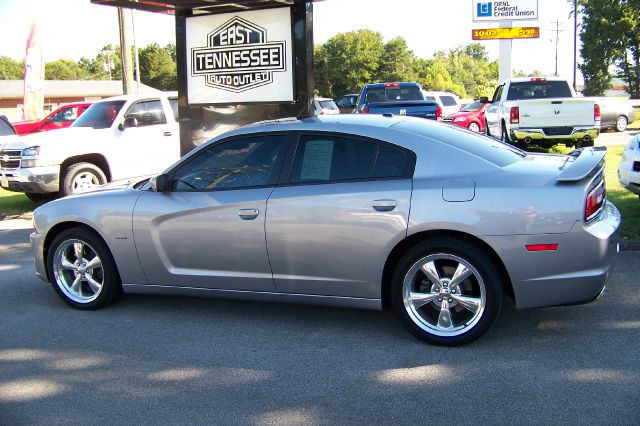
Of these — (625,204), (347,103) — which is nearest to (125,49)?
(625,204)

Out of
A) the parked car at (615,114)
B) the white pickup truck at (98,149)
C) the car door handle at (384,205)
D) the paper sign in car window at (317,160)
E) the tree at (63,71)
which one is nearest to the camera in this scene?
the car door handle at (384,205)

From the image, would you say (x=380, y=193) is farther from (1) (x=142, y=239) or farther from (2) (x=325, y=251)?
(1) (x=142, y=239)

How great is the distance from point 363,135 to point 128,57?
1428 cm

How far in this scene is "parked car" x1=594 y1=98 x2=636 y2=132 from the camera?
2402cm

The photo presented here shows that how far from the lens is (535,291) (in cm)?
438

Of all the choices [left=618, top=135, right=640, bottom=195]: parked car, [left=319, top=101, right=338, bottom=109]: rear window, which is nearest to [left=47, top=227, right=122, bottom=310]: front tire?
[left=618, top=135, right=640, bottom=195]: parked car

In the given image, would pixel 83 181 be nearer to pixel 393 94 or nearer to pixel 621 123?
pixel 393 94

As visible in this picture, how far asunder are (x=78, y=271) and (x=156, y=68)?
9173 cm

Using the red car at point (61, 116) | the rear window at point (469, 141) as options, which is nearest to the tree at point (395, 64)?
the red car at point (61, 116)

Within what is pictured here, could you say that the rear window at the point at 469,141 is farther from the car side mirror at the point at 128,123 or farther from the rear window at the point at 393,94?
the rear window at the point at 393,94

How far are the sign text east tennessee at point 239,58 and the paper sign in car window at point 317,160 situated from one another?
4301 millimetres

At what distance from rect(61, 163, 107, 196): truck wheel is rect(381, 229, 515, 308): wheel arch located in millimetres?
7665

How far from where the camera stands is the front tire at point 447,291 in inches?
175

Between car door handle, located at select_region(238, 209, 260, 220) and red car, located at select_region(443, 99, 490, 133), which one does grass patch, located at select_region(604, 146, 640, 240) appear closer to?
car door handle, located at select_region(238, 209, 260, 220)
